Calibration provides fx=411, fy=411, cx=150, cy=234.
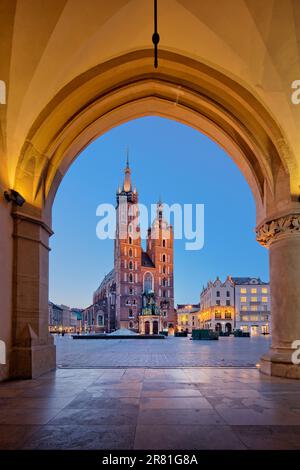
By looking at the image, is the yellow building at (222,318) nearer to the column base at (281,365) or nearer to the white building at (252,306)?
the white building at (252,306)

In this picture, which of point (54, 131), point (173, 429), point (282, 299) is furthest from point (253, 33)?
point (173, 429)

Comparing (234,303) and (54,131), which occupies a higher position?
(54,131)

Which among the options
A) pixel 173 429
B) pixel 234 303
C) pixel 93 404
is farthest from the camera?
pixel 234 303

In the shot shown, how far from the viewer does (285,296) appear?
10.5 m

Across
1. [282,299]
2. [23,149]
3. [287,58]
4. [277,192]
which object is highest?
[287,58]

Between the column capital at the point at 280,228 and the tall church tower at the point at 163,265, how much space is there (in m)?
87.5

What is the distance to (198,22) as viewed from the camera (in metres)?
9.52

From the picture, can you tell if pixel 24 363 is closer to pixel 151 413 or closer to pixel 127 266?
pixel 151 413

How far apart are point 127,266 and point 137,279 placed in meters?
4.02

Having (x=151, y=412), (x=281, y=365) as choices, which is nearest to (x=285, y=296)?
(x=281, y=365)

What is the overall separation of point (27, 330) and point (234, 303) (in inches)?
3473

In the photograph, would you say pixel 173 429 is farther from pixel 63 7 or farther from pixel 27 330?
pixel 63 7

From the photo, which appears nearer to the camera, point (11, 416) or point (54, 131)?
point (11, 416)

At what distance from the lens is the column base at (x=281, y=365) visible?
10008mm
